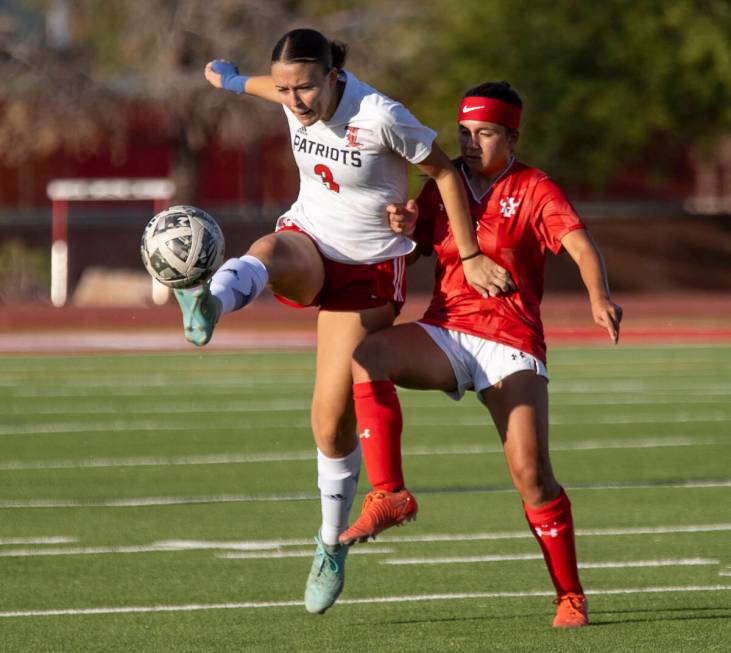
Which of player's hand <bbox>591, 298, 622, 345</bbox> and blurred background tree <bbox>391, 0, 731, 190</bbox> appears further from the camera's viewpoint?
blurred background tree <bbox>391, 0, 731, 190</bbox>

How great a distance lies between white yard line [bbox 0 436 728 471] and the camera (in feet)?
37.9

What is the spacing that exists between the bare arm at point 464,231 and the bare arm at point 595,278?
0.91 ft

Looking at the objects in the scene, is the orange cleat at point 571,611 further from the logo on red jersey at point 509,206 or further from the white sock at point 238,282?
the white sock at point 238,282

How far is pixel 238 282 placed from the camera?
604 cm

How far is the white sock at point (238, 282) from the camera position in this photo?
5949 millimetres

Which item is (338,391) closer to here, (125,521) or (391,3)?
(125,521)

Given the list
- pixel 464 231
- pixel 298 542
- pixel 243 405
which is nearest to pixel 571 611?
pixel 464 231

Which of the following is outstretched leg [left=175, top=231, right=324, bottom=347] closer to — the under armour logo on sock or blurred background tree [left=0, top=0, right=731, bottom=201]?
the under armour logo on sock

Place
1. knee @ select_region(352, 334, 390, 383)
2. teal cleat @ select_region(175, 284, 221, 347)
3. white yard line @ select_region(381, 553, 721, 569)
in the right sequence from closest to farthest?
teal cleat @ select_region(175, 284, 221, 347)
knee @ select_region(352, 334, 390, 383)
white yard line @ select_region(381, 553, 721, 569)

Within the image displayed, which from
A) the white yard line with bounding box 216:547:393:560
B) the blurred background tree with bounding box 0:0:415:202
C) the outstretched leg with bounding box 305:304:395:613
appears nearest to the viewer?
the outstretched leg with bounding box 305:304:395:613

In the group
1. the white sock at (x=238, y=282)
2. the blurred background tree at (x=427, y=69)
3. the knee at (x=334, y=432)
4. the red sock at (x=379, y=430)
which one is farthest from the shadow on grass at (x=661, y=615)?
the blurred background tree at (x=427, y=69)

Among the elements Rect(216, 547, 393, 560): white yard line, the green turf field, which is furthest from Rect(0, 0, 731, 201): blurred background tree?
Rect(216, 547, 393, 560): white yard line

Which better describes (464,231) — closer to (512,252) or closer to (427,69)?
(512,252)

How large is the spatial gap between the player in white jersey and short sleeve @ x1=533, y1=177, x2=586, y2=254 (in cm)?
22
